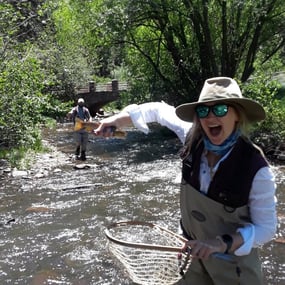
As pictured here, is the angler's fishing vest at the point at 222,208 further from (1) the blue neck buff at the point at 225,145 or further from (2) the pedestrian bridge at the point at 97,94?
(2) the pedestrian bridge at the point at 97,94

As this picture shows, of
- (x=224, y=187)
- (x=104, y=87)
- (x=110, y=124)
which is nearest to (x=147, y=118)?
(x=110, y=124)

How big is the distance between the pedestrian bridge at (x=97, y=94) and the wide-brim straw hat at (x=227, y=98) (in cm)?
2907

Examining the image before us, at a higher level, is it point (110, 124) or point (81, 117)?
point (110, 124)

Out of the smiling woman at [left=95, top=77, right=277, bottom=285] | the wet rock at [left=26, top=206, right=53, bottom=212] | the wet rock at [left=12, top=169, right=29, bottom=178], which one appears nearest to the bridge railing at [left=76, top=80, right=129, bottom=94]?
the wet rock at [left=12, top=169, right=29, bottom=178]

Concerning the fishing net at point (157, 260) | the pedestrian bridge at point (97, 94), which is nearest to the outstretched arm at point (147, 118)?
the fishing net at point (157, 260)

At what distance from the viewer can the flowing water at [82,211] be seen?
6242 millimetres

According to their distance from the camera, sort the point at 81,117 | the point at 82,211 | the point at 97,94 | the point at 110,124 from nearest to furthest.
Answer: the point at 110,124, the point at 82,211, the point at 81,117, the point at 97,94

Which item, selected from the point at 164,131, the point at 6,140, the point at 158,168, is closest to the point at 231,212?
the point at 158,168

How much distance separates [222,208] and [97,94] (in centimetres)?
3067

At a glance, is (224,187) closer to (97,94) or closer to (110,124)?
(110,124)

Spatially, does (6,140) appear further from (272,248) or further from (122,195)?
(272,248)

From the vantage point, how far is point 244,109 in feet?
8.23

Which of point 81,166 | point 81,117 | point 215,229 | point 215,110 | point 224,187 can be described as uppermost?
point 215,110

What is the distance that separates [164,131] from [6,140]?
25.3 ft
